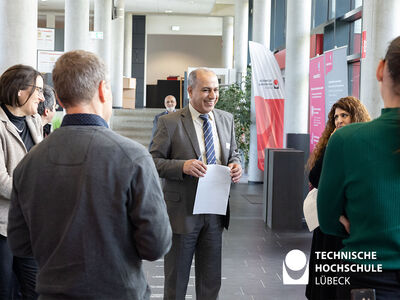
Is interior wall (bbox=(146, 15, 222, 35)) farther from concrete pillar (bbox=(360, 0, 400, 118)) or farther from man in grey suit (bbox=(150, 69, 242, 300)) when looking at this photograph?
man in grey suit (bbox=(150, 69, 242, 300))

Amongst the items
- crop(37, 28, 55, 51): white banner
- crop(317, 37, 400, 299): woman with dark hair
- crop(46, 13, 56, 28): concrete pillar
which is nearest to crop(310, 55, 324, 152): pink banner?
crop(317, 37, 400, 299): woman with dark hair

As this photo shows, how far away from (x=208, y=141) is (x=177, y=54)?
2586 cm

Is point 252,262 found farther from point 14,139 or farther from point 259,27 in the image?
point 259,27

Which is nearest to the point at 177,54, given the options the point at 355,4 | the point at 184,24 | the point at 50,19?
the point at 184,24

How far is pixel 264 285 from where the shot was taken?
4547 mm

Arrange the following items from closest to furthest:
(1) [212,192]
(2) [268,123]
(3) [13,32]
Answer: (1) [212,192] → (3) [13,32] → (2) [268,123]

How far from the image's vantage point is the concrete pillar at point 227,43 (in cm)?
2195

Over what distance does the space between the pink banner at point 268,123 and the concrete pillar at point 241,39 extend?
4.76m

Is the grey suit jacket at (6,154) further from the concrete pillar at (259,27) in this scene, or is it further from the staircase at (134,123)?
the staircase at (134,123)

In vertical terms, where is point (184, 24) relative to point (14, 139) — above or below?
above

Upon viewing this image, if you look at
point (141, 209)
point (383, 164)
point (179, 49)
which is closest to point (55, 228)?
point (141, 209)

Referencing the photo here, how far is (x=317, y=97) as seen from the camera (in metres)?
7.61

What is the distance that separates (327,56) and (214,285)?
182 inches

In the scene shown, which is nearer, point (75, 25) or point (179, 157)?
point (179, 157)
